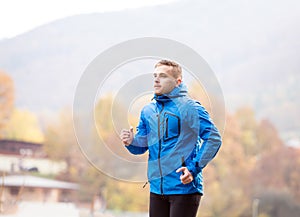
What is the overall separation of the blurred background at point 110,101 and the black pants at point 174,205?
31.3 feet

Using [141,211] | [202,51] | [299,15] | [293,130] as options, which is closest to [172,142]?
[141,211]

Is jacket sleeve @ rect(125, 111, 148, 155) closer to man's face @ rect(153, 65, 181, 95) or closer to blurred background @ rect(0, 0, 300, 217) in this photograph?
man's face @ rect(153, 65, 181, 95)

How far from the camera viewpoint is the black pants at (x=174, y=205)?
1.84 metres

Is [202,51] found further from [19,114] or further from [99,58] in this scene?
[99,58]

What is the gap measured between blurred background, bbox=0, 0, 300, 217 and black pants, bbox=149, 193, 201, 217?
9536 millimetres

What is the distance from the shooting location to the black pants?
1843 millimetres

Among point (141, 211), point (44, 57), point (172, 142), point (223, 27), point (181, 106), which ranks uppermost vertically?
point (223, 27)

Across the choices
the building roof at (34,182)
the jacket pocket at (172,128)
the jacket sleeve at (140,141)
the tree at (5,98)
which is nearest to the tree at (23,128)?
the tree at (5,98)

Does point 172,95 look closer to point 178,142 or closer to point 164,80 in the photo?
point 164,80

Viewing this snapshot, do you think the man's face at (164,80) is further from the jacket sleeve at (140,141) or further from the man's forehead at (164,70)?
the jacket sleeve at (140,141)

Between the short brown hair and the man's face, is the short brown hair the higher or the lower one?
the higher one

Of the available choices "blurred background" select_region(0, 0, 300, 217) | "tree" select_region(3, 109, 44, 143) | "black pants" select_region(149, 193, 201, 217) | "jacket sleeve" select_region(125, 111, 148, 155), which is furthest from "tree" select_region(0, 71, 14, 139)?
"black pants" select_region(149, 193, 201, 217)

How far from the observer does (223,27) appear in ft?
55.2

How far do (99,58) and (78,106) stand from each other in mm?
210
